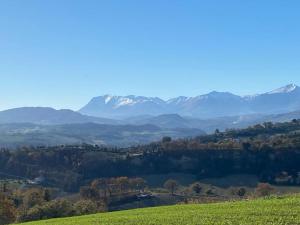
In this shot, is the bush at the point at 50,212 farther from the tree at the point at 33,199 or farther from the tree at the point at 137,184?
the tree at the point at 137,184

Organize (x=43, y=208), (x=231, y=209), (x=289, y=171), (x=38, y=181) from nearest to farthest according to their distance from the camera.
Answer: (x=231, y=209)
(x=43, y=208)
(x=289, y=171)
(x=38, y=181)

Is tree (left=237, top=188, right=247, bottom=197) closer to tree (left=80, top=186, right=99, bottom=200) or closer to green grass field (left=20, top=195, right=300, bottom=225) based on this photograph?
tree (left=80, top=186, right=99, bottom=200)

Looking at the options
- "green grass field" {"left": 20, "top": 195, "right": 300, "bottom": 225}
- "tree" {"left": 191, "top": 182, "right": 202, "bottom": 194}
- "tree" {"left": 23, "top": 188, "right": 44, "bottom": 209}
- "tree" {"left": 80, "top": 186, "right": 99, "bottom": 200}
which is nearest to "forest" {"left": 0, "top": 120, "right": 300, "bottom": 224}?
"tree" {"left": 191, "top": 182, "right": 202, "bottom": 194}

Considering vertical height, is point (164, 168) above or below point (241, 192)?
above

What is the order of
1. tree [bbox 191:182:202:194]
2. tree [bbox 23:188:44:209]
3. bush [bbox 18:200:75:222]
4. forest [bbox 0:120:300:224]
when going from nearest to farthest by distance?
1. bush [bbox 18:200:75:222]
2. tree [bbox 23:188:44:209]
3. tree [bbox 191:182:202:194]
4. forest [bbox 0:120:300:224]

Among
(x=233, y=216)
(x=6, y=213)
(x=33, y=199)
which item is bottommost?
(x=6, y=213)

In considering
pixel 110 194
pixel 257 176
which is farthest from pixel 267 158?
pixel 110 194

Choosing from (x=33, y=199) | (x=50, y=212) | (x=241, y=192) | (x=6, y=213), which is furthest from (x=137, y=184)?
(x=50, y=212)

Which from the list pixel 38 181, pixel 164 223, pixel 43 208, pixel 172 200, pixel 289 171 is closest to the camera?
pixel 164 223

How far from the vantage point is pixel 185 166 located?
186625 millimetres

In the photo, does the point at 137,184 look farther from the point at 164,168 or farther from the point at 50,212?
the point at 50,212

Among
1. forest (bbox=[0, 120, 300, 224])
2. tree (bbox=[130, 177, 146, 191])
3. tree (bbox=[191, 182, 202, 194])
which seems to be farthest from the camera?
tree (bbox=[130, 177, 146, 191])

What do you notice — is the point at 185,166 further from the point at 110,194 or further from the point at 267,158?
the point at 110,194

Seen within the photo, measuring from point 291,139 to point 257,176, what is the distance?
29.5 meters
